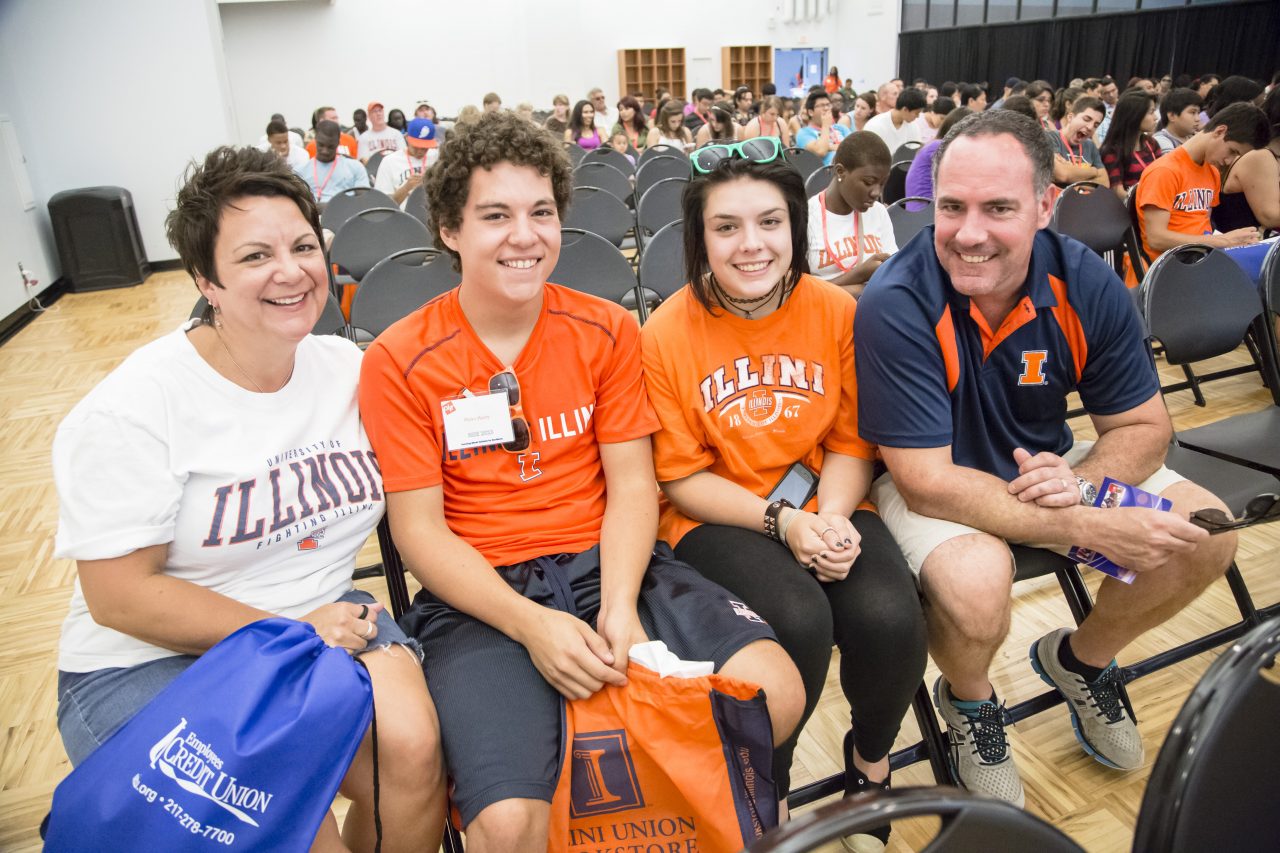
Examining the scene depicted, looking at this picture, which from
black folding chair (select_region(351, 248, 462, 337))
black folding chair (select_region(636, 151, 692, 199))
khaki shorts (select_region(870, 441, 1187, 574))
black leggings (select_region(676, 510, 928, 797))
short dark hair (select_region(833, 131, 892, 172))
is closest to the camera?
black leggings (select_region(676, 510, 928, 797))

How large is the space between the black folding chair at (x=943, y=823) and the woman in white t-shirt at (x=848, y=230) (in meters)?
2.75

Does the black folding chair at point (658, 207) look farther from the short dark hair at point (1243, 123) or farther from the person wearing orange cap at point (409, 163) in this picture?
the short dark hair at point (1243, 123)

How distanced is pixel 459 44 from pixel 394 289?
48.9 ft

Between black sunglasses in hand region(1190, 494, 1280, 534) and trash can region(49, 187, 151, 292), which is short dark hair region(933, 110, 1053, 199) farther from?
trash can region(49, 187, 151, 292)

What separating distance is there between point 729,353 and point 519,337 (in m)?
0.44

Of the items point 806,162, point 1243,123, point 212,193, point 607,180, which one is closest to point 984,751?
point 212,193

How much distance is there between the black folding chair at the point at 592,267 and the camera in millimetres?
3295

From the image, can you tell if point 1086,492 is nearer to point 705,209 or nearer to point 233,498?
point 705,209

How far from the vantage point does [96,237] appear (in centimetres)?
762

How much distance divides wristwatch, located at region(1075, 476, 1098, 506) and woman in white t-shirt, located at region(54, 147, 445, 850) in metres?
1.34

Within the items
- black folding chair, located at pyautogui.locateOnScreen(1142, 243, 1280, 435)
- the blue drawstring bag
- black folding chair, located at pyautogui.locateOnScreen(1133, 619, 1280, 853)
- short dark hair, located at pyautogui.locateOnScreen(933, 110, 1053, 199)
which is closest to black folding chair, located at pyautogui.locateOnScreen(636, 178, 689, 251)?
black folding chair, located at pyautogui.locateOnScreen(1142, 243, 1280, 435)

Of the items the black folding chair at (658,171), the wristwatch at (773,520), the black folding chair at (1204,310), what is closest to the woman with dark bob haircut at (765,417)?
the wristwatch at (773,520)

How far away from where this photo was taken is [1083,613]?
192cm

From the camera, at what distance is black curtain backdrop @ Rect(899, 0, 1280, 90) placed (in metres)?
12.8
